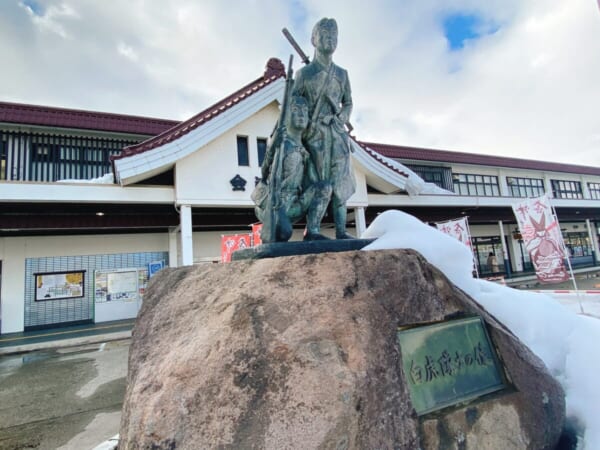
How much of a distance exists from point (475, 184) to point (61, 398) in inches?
685

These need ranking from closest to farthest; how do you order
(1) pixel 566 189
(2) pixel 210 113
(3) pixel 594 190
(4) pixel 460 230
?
(2) pixel 210 113 < (4) pixel 460 230 < (1) pixel 566 189 < (3) pixel 594 190

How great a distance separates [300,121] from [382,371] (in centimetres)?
196

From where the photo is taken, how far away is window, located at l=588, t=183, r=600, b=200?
66.2ft

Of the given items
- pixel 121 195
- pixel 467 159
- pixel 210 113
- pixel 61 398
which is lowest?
pixel 61 398

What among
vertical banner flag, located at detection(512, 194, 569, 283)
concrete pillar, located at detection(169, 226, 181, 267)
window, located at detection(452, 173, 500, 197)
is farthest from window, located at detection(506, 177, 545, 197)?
concrete pillar, located at detection(169, 226, 181, 267)

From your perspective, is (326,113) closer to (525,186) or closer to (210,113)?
(210,113)

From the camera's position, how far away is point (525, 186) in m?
17.5

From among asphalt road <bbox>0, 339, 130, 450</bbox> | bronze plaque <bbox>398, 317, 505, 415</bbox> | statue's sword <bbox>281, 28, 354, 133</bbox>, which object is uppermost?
statue's sword <bbox>281, 28, 354, 133</bbox>

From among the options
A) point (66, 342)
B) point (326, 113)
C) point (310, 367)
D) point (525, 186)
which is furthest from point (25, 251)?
point (525, 186)

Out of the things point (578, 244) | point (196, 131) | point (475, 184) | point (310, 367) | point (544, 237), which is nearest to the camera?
point (310, 367)

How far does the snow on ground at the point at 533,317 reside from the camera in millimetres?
2297

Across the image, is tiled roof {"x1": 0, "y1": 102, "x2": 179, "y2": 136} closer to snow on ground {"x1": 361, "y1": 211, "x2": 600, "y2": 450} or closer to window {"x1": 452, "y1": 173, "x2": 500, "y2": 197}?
snow on ground {"x1": 361, "y1": 211, "x2": 600, "y2": 450}

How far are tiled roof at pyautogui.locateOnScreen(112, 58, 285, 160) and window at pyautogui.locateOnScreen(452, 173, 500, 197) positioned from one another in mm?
10457

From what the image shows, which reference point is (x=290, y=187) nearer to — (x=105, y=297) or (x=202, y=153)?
(x=202, y=153)
